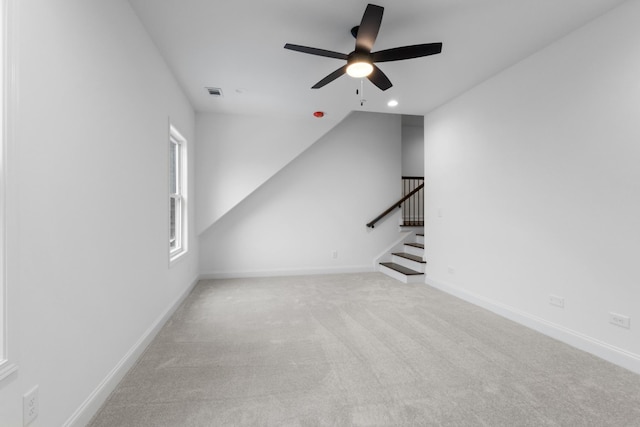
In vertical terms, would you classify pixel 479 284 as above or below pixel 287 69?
below

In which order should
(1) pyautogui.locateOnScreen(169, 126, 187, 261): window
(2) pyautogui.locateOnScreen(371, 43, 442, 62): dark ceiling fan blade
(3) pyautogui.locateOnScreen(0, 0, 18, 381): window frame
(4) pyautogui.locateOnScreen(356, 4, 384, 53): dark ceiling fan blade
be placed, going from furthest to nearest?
(1) pyautogui.locateOnScreen(169, 126, 187, 261): window
(2) pyautogui.locateOnScreen(371, 43, 442, 62): dark ceiling fan blade
(4) pyautogui.locateOnScreen(356, 4, 384, 53): dark ceiling fan blade
(3) pyautogui.locateOnScreen(0, 0, 18, 381): window frame

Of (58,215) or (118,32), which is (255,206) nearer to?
(118,32)

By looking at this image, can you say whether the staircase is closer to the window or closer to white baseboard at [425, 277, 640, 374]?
white baseboard at [425, 277, 640, 374]

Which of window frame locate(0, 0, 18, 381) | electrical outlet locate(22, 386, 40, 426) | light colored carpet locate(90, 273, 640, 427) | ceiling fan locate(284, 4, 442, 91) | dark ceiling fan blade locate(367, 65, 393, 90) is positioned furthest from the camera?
dark ceiling fan blade locate(367, 65, 393, 90)

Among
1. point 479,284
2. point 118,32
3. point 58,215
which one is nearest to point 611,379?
point 479,284

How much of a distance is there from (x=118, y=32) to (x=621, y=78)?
366 cm

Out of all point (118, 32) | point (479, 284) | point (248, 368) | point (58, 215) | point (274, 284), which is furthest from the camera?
point (274, 284)

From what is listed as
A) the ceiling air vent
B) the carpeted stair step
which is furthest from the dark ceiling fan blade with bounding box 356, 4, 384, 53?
the carpeted stair step

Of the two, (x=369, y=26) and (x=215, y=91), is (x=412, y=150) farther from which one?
(x=369, y=26)

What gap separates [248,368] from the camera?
2.15 meters

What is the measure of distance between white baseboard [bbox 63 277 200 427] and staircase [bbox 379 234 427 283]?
3461mm

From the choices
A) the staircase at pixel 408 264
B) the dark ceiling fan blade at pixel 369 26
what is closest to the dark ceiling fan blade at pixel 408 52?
the dark ceiling fan blade at pixel 369 26

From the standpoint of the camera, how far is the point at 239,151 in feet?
15.7

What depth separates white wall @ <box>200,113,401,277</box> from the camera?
16.8 ft
